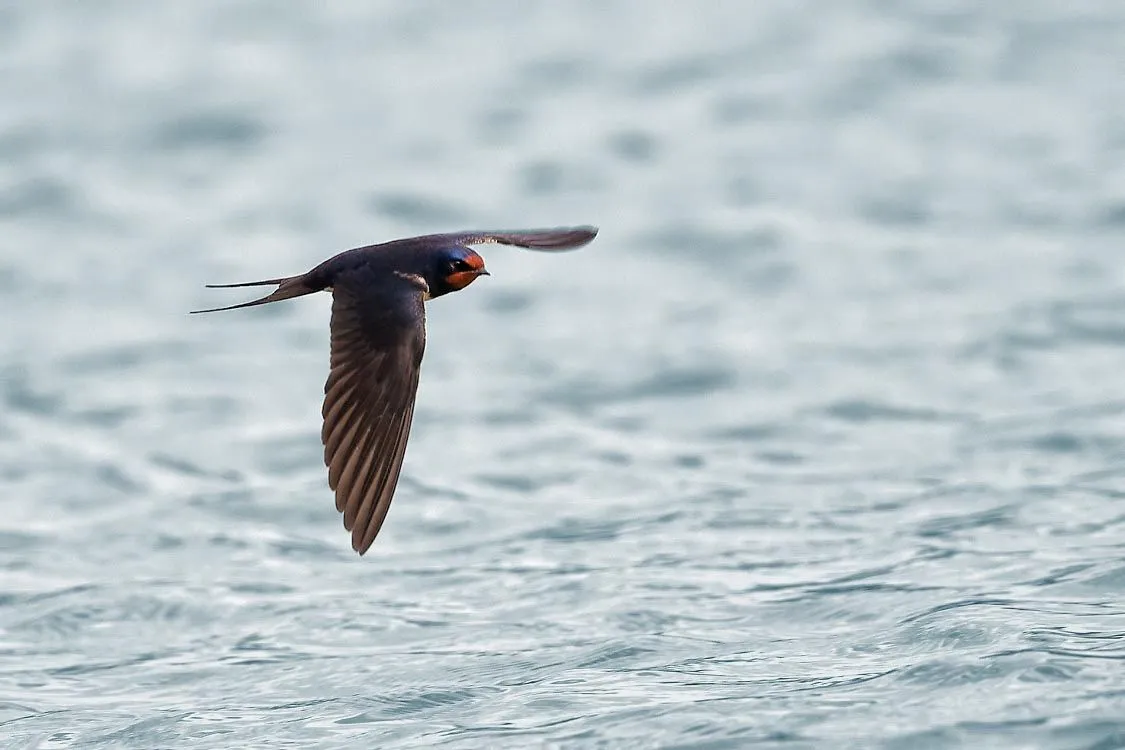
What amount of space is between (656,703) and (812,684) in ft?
1.40

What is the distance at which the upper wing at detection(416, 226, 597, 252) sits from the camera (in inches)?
206

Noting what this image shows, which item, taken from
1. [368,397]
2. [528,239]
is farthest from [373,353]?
[528,239]

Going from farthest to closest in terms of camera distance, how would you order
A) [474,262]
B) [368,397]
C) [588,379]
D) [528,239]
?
[588,379], [528,239], [474,262], [368,397]

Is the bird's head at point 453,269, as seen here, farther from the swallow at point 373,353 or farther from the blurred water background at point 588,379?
the blurred water background at point 588,379

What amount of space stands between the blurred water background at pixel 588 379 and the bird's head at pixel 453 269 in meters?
1.12

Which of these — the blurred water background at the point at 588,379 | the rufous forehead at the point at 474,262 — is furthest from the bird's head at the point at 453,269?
the blurred water background at the point at 588,379

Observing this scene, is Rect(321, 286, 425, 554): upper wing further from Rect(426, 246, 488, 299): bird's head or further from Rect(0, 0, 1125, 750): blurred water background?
Rect(0, 0, 1125, 750): blurred water background

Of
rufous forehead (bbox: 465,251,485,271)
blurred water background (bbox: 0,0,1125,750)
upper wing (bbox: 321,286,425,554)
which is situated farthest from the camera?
blurred water background (bbox: 0,0,1125,750)

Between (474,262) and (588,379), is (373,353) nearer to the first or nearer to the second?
(474,262)

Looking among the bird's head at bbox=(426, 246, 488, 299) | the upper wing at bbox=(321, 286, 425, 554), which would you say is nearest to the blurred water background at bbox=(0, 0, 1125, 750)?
the upper wing at bbox=(321, 286, 425, 554)

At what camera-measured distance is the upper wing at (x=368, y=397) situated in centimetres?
476

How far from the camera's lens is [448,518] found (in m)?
7.71

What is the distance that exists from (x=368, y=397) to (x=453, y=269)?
38 centimetres

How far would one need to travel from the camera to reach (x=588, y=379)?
905 centimetres
